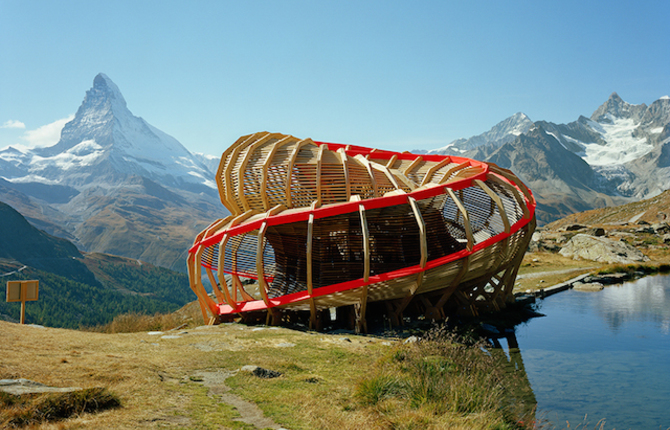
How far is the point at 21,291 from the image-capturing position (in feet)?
47.9

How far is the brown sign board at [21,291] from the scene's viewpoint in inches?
566

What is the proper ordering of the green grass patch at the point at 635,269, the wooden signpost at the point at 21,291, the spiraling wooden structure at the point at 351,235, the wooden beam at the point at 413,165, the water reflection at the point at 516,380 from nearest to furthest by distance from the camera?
the water reflection at the point at 516,380, the wooden signpost at the point at 21,291, the spiraling wooden structure at the point at 351,235, the wooden beam at the point at 413,165, the green grass patch at the point at 635,269

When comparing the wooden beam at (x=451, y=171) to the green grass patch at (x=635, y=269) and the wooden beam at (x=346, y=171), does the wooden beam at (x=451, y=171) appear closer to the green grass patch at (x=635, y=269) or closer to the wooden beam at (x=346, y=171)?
the wooden beam at (x=346, y=171)

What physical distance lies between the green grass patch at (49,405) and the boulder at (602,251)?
34.9 metres

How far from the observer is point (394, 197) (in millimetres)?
15570

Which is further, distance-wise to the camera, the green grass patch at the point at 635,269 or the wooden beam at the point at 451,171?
the green grass patch at the point at 635,269

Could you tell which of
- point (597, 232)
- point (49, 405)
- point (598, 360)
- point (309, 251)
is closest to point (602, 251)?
point (597, 232)

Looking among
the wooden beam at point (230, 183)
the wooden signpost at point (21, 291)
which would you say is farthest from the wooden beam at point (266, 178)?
the wooden signpost at point (21, 291)

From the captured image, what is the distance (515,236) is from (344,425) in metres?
13.5

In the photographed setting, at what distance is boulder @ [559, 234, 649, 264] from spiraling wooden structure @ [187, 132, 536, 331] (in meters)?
18.2

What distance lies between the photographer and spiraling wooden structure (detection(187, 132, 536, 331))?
15641mm

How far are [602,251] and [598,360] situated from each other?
25421 millimetres

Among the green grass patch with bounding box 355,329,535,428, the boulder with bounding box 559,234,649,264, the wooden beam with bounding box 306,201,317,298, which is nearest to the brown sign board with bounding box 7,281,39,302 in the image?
the wooden beam with bounding box 306,201,317,298

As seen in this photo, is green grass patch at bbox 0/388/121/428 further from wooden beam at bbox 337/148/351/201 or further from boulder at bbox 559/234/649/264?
boulder at bbox 559/234/649/264
